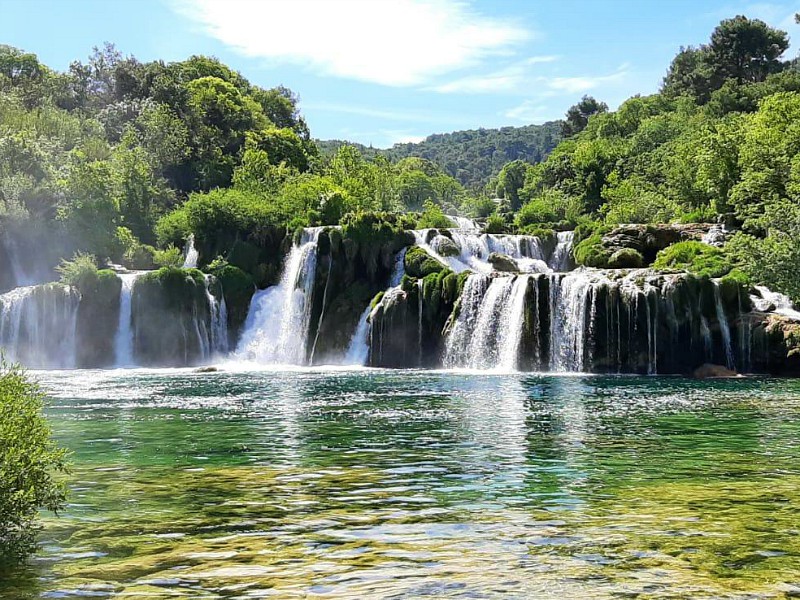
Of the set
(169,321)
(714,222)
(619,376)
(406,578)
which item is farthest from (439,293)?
(406,578)

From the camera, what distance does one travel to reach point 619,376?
124ft

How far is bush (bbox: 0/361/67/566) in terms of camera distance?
905 cm

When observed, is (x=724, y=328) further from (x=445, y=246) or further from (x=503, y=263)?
(x=445, y=246)

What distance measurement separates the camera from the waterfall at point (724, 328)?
38.7m

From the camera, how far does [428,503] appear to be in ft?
39.1

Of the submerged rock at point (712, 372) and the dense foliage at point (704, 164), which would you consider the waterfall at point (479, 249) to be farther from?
the submerged rock at point (712, 372)

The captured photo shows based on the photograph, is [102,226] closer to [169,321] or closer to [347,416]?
[169,321]

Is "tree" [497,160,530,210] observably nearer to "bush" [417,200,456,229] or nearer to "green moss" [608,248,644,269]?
"bush" [417,200,456,229]

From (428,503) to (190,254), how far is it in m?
50.4

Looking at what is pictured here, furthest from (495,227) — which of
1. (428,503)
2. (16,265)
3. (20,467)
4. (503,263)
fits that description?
(20,467)

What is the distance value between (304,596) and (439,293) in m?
38.3

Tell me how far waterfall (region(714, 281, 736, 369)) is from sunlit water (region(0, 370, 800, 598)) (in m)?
14.2

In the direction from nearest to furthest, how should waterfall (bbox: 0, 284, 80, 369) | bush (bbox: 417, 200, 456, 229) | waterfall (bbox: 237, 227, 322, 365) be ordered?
waterfall (bbox: 0, 284, 80, 369) < waterfall (bbox: 237, 227, 322, 365) < bush (bbox: 417, 200, 456, 229)

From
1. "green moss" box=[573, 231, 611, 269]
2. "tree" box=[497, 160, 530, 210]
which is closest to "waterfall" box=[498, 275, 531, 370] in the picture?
"green moss" box=[573, 231, 611, 269]
